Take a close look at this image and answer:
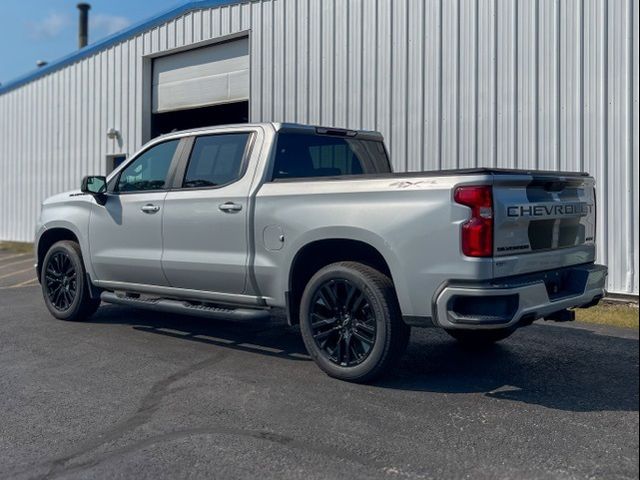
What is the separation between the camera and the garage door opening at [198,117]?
1532 centimetres

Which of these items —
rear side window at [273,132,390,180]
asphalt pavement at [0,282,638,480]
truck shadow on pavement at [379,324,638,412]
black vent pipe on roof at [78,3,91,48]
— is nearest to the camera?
asphalt pavement at [0,282,638,480]

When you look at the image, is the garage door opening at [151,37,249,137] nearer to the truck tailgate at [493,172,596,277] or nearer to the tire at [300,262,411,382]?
the tire at [300,262,411,382]

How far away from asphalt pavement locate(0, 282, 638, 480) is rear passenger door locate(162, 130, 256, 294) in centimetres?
72

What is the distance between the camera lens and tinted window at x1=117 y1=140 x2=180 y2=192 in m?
6.55

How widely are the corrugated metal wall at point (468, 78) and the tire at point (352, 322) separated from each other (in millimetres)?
4779

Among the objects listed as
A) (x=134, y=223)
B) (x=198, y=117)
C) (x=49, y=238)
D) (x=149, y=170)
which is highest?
(x=198, y=117)

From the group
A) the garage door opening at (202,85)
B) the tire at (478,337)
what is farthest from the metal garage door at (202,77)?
the tire at (478,337)

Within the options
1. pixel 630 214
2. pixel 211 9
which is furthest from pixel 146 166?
pixel 211 9

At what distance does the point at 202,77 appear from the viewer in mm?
14562

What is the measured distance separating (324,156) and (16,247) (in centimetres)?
1473

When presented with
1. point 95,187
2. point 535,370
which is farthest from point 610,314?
point 95,187

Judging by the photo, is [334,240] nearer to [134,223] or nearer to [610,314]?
[134,223]

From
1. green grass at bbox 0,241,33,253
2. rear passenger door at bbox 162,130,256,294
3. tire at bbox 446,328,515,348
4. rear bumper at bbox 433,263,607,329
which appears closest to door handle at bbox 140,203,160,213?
rear passenger door at bbox 162,130,256,294

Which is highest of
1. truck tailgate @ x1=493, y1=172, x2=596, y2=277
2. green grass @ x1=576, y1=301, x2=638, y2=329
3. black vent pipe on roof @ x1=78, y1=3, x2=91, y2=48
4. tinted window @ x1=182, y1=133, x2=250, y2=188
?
black vent pipe on roof @ x1=78, y1=3, x2=91, y2=48
